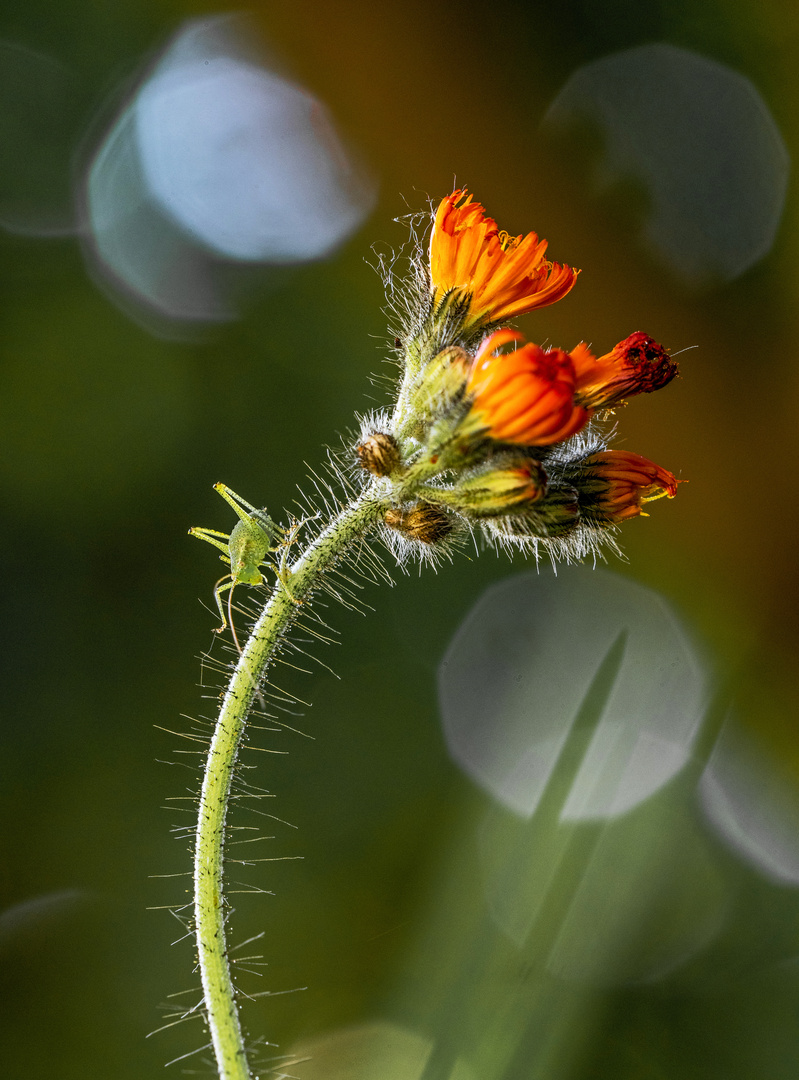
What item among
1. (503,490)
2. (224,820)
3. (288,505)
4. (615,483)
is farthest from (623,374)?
(288,505)

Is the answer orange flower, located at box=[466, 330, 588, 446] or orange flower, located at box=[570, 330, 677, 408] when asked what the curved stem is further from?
orange flower, located at box=[570, 330, 677, 408]

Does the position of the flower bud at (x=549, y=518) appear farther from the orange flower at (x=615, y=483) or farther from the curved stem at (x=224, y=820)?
the curved stem at (x=224, y=820)

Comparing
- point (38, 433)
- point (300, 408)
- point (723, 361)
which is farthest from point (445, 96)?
point (38, 433)

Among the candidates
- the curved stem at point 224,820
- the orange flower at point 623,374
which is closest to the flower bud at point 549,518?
the orange flower at point 623,374

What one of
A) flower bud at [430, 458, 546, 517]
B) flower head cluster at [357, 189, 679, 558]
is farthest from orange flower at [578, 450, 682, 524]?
flower bud at [430, 458, 546, 517]

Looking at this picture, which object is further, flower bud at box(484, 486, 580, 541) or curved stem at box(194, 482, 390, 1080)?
flower bud at box(484, 486, 580, 541)

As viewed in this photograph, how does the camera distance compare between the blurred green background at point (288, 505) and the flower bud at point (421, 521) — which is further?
the blurred green background at point (288, 505)
